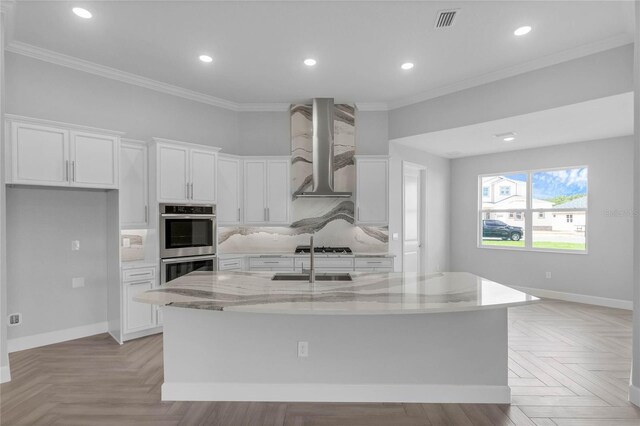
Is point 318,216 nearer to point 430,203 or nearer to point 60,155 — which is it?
point 430,203

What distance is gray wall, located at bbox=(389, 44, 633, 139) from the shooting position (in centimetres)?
358

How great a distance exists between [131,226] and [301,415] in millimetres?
3039

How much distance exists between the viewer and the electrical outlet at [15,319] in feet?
11.7

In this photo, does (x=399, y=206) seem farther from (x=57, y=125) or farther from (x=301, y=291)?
(x=57, y=125)

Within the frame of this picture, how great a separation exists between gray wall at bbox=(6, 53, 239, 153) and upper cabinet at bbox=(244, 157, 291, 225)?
65 cm

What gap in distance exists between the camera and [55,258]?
3881 mm

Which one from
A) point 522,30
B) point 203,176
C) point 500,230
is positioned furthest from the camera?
point 500,230

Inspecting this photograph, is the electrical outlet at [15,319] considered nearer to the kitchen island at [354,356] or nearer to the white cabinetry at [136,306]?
the white cabinetry at [136,306]

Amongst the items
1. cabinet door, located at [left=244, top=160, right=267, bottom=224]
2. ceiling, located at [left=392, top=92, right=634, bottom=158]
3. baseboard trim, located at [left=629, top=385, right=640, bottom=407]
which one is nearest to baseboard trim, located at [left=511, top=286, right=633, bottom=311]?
ceiling, located at [left=392, top=92, right=634, bottom=158]

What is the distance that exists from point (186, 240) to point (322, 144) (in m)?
2.44

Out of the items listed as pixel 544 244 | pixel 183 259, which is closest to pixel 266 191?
pixel 183 259

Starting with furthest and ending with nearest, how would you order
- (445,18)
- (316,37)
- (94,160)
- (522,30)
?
(94,160)
(316,37)
(522,30)
(445,18)

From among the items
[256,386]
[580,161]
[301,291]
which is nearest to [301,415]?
[256,386]

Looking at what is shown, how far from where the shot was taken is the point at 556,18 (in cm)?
316
